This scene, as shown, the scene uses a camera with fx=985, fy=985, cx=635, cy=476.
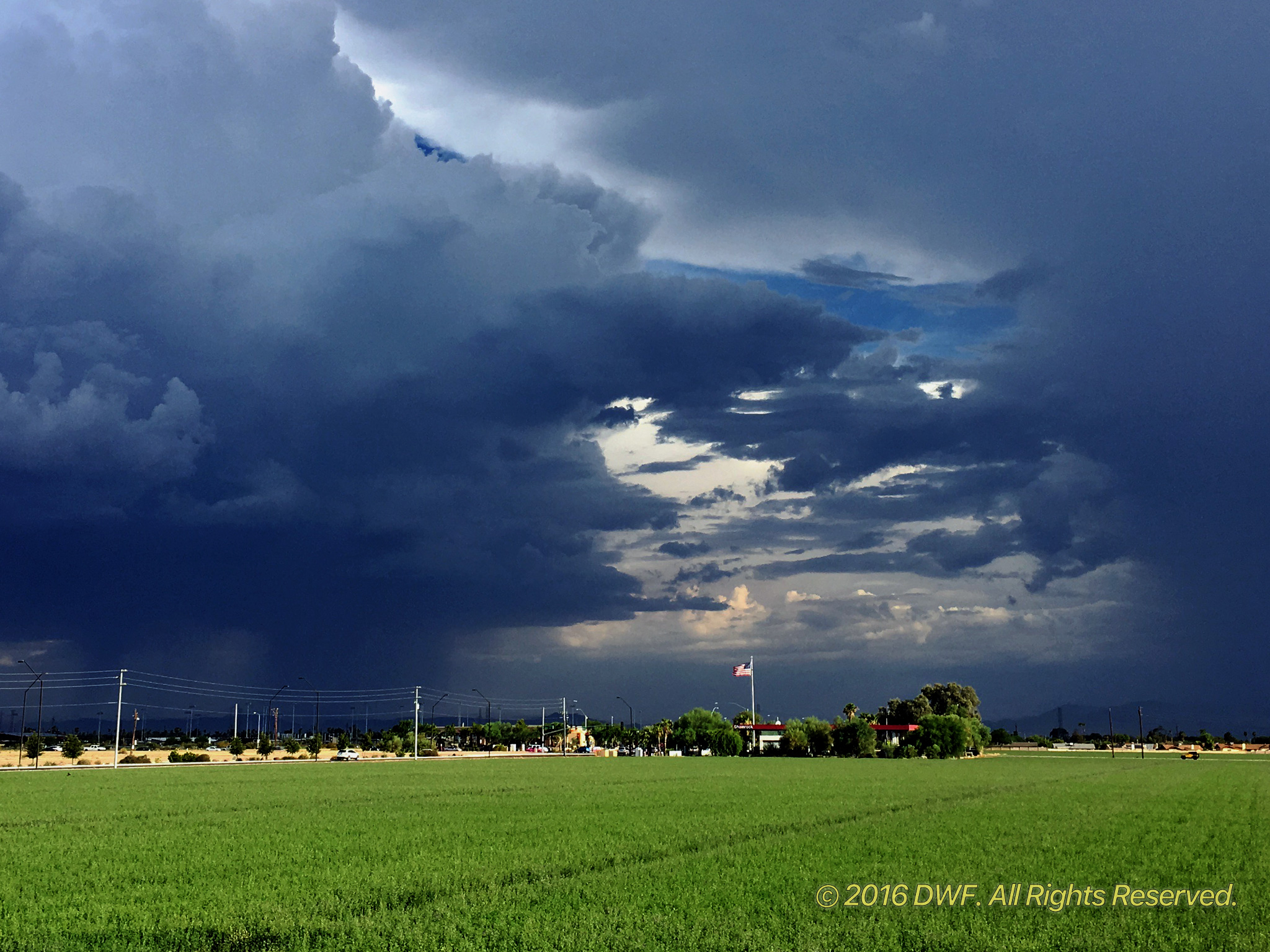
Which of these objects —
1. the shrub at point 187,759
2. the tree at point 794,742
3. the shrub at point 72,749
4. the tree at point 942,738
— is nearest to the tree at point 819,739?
the tree at point 794,742

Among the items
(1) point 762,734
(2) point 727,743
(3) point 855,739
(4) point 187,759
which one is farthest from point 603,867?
(1) point 762,734

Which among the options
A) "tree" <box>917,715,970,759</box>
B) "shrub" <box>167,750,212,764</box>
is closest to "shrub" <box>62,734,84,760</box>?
"shrub" <box>167,750,212,764</box>

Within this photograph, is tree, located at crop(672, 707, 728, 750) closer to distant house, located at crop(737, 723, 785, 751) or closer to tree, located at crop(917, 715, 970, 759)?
distant house, located at crop(737, 723, 785, 751)

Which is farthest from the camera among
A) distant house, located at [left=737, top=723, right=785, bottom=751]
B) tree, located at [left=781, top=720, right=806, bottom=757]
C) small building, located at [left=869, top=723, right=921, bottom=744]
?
distant house, located at [left=737, top=723, right=785, bottom=751]

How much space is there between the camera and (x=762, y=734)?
196750 mm

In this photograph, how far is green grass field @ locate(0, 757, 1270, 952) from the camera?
19.4 metres

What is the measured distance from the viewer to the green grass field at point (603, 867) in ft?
63.5

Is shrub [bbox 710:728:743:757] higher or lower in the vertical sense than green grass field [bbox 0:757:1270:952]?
lower

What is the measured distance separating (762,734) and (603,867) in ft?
→ 575

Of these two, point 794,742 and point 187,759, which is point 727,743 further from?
point 187,759

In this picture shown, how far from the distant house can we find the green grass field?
11945cm

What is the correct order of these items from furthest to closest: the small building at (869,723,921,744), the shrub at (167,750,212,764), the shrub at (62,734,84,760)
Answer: the small building at (869,723,921,744) < the shrub at (62,734,84,760) < the shrub at (167,750,212,764)

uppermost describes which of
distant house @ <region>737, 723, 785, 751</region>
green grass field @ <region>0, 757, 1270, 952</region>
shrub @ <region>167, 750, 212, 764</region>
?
green grass field @ <region>0, 757, 1270, 952</region>

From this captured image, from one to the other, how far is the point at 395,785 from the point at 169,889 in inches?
1863
